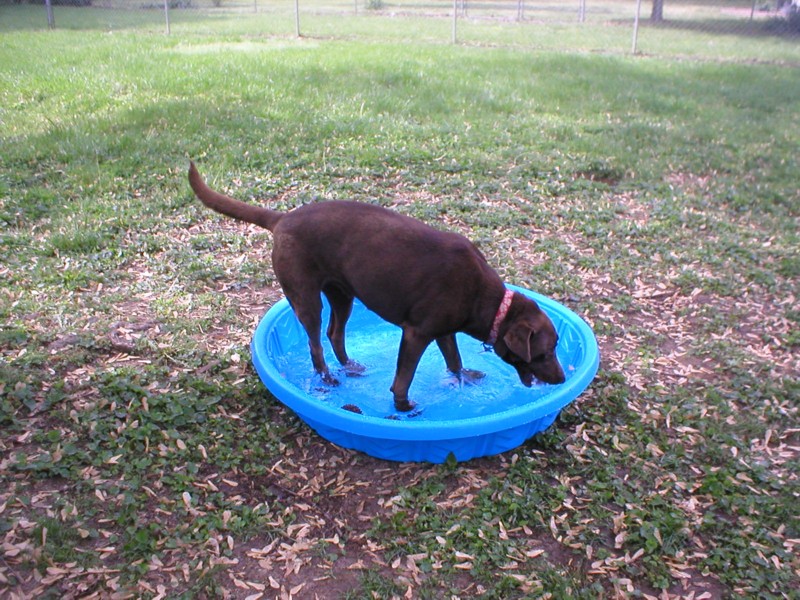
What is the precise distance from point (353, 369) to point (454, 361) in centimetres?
80

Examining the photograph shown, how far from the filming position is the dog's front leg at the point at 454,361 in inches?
194

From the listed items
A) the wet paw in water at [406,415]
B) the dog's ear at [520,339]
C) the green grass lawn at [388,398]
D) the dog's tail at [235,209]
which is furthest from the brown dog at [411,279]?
the green grass lawn at [388,398]

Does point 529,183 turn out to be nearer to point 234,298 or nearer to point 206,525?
point 234,298

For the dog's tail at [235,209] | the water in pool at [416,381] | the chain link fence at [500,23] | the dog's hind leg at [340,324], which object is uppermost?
the chain link fence at [500,23]

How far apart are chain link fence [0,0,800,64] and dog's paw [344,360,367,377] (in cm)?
1499

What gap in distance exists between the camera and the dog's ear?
13.3ft

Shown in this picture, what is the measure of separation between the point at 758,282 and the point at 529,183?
9.57ft

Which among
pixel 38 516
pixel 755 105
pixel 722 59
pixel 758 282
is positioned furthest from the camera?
pixel 722 59

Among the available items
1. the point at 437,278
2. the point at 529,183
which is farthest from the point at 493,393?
the point at 529,183

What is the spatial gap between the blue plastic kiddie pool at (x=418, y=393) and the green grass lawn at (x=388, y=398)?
207 mm

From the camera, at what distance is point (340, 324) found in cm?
518

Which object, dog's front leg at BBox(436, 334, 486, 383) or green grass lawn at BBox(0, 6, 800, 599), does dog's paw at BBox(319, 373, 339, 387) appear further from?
dog's front leg at BBox(436, 334, 486, 383)

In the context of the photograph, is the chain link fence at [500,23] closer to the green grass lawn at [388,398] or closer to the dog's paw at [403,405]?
the green grass lawn at [388,398]

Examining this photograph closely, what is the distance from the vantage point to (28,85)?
35.6ft
